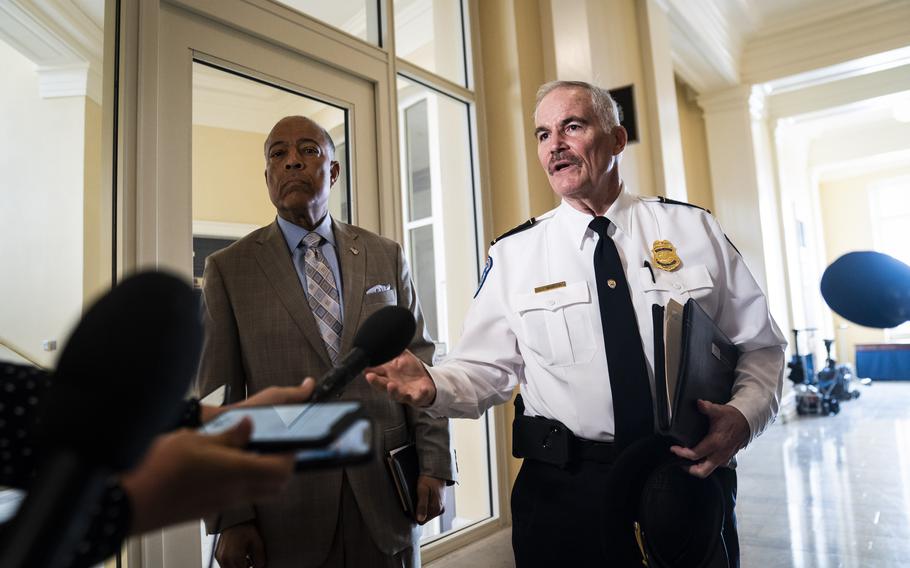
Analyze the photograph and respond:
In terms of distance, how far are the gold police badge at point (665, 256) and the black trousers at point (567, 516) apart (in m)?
0.47

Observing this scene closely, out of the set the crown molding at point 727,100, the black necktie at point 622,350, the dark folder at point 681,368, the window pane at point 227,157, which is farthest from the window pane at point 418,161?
the crown molding at point 727,100

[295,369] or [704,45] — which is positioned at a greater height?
[704,45]

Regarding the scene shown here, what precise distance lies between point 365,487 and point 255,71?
5.68 ft

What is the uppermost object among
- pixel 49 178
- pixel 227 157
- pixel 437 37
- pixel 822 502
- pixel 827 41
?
pixel 827 41

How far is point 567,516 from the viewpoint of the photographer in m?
1.36

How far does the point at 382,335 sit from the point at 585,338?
0.76 meters

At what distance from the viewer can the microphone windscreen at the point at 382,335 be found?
0.78 metres

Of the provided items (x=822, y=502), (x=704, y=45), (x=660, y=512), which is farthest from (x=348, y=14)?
(x=704, y=45)

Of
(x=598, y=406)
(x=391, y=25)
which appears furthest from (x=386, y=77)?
(x=598, y=406)

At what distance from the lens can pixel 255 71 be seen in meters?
2.43

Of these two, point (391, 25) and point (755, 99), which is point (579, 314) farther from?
point (755, 99)

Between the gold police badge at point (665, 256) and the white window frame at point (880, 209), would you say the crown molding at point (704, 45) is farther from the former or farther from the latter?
the white window frame at point (880, 209)

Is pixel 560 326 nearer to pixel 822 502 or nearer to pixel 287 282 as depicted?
pixel 287 282

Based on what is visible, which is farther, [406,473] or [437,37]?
[437,37]
